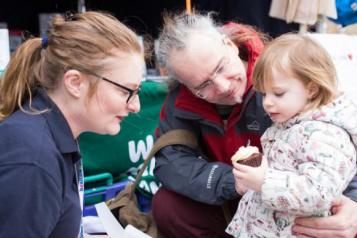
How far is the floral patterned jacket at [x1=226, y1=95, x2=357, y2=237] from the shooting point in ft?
3.57

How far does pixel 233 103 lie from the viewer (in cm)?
147

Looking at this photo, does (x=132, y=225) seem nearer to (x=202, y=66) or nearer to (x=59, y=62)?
(x=202, y=66)

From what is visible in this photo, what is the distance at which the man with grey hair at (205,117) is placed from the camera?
1420mm

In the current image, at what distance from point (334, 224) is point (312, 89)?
1.23 feet

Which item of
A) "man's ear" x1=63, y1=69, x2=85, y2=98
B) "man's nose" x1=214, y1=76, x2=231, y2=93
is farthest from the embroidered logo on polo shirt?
"man's ear" x1=63, y1=69, x2=85, y2=98

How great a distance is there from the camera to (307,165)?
1104 mm

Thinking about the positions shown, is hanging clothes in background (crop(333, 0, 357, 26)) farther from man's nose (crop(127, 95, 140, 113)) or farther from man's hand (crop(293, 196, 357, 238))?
→ man's nose (crop(127, 95, 140, 113))

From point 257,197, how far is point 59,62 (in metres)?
0.67

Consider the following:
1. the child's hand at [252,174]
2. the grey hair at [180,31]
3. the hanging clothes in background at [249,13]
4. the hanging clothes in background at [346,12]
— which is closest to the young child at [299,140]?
the child's hand at [252,174]

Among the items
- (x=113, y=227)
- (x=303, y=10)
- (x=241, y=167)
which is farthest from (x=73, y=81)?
(x=303, y=10)

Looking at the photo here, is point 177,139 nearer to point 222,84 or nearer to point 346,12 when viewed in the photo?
point 222,84

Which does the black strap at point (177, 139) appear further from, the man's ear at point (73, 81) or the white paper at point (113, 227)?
the man's ear at point (73, 81)

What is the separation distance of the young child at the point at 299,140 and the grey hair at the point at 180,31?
30 cm

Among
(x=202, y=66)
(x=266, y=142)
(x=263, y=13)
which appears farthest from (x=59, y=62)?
(x=263, y=13)
